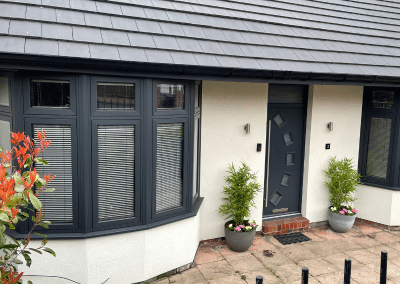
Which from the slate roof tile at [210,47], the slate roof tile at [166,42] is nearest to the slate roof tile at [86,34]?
the slate roof tile at [166,42]

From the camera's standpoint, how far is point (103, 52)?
427cm

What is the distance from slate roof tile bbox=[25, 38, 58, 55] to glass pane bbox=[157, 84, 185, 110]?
1.45 meters

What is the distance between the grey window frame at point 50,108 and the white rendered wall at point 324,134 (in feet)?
15.5

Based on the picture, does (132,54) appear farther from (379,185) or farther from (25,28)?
(379,185)

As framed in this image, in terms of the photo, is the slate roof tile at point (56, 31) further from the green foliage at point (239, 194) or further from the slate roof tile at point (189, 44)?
the green foliage at point (239, 194)

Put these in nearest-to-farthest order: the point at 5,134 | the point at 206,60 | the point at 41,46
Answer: the point at 41,46, the point at 5,134, the point at 206,60

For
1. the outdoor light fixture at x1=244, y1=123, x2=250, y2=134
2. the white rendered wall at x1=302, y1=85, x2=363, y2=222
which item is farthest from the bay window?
the white rendered wall at x1=302, y1=85, x2=363, y2=222

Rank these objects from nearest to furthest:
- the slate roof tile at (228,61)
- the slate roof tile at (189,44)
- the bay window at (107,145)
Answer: the bay window at (107,145) → the slate roof tile at (189,44) → the slate roof tile at (228,61)

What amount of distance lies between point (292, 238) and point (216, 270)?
2.07m

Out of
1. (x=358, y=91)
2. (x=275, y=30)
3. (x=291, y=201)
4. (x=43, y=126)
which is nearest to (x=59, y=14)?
(x=43, y=126)

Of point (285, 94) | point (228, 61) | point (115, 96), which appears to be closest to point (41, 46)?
point (115, 96)

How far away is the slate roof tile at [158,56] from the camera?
4.54m

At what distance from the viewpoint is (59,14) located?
14.7ft

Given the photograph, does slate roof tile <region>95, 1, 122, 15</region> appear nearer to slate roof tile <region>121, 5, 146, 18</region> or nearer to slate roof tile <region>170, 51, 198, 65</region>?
slate roof tile <region>121, 5, 146, 18</region>
